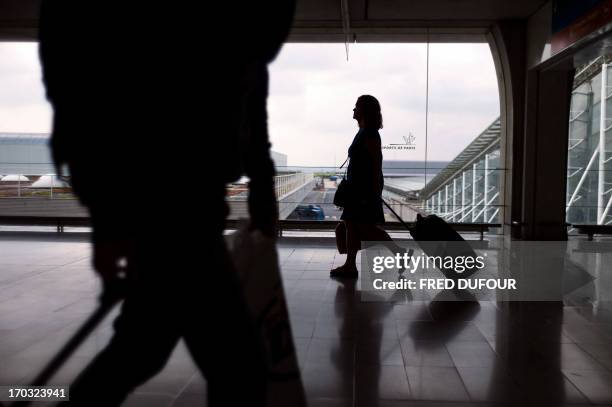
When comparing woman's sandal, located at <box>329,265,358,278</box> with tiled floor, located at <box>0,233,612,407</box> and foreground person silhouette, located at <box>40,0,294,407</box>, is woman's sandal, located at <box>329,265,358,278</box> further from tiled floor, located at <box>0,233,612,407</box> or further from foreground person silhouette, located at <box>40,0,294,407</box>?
foreground person silhouette, located at <box>40,0,294,407</box>

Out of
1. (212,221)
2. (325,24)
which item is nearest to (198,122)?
(212,221)

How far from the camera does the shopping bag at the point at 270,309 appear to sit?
1.23 meters

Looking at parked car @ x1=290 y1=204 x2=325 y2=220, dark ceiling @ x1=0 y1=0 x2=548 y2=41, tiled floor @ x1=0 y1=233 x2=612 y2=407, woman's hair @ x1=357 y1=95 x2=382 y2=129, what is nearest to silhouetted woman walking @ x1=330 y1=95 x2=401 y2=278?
woman's hair @ x1=357 y1=95 x2=382 y2=129

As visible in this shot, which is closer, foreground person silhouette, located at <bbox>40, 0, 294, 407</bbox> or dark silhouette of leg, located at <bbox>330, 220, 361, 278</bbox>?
foreground person silhouette, located at <bbox>40, 0, 294, 407</bbox>

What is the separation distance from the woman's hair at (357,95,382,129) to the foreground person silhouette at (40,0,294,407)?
11.1 feet

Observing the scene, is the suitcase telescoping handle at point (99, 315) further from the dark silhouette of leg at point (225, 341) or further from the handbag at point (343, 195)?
the handbag at point (343, 195)

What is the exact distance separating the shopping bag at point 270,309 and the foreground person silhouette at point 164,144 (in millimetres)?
54

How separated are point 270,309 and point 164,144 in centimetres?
44

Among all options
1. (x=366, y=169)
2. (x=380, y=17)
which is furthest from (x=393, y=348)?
(x=380, y=17)

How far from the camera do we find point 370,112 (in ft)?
14.8

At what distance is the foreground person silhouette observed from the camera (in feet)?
3.56

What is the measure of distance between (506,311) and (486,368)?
129 cm

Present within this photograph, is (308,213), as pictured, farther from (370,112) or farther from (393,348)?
(393,348)

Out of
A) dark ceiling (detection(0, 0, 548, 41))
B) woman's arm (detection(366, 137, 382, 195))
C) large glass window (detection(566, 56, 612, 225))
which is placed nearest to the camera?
woman's arm (detection(366, 137, 382, 195))
